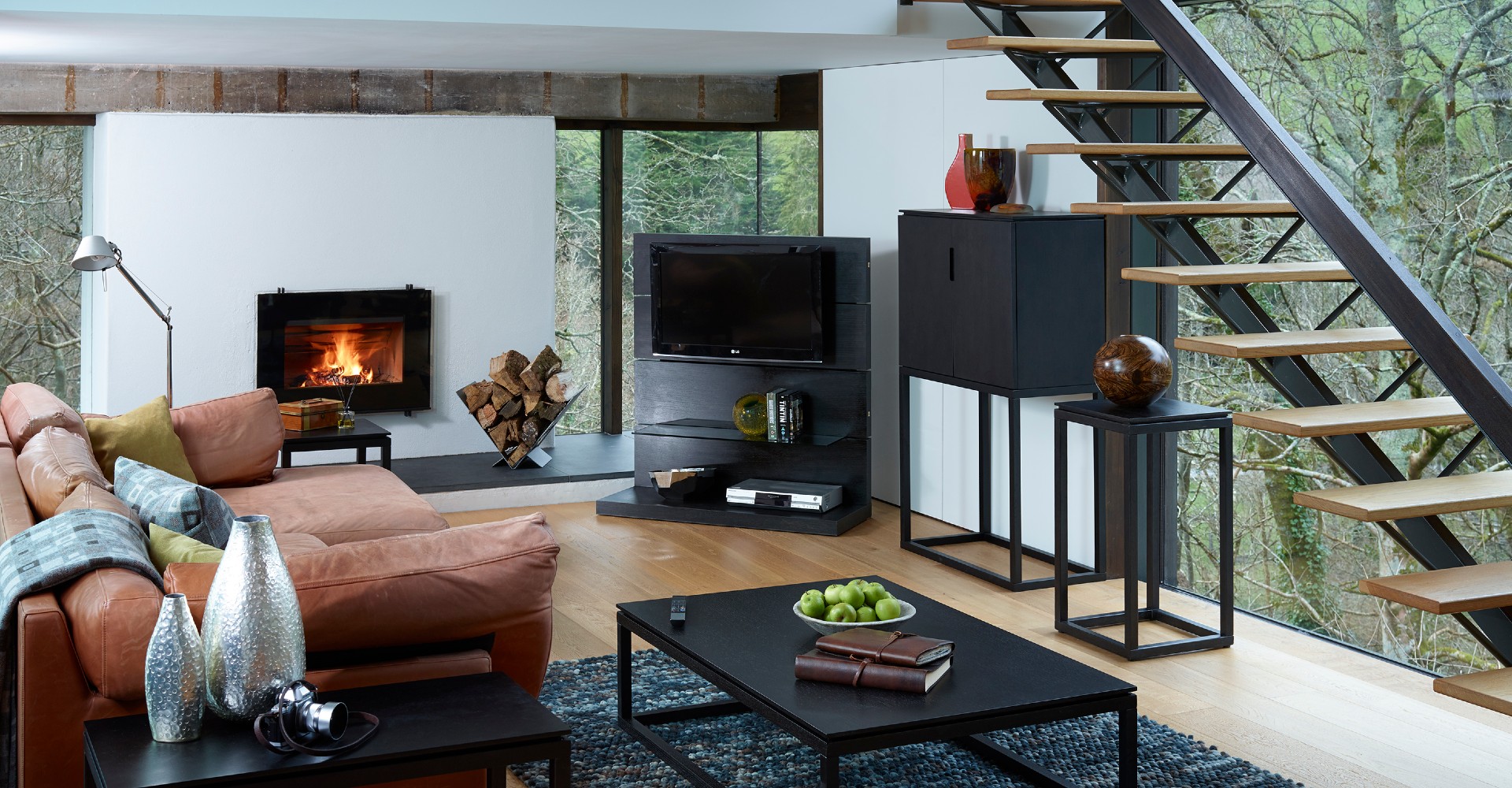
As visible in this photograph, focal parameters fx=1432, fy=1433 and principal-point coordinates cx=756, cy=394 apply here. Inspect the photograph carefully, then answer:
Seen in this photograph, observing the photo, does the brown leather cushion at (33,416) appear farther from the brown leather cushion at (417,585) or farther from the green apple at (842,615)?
the green apple at (842,615)

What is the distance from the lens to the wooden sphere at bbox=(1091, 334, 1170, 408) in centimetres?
479

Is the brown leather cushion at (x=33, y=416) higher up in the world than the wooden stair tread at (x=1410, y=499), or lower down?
higher up

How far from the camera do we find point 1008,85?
6.22 metres

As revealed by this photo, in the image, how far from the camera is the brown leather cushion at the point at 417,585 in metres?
2.78

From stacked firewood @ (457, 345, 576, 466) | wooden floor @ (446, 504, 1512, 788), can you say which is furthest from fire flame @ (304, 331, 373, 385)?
wooden floor @ (446, 504, 1512, 788)

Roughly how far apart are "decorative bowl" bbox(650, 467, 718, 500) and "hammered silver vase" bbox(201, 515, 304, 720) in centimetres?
448

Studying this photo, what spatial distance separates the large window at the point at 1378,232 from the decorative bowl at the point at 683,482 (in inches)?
94.2

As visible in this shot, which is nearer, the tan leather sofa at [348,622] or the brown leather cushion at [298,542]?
the tan leather sofa at [348,622]

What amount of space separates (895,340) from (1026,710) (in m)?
4.15

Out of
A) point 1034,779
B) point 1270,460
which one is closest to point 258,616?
point 1034,779

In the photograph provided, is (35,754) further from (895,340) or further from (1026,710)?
(895,340)

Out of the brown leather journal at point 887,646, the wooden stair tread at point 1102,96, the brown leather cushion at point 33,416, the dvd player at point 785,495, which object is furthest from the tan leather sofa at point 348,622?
the dvd player at point 785,495

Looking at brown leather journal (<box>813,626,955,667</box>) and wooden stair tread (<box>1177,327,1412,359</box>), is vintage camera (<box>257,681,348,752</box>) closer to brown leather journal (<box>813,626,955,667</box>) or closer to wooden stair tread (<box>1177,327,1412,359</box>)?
brown leather journal (<box>813,626,955,667</box>)

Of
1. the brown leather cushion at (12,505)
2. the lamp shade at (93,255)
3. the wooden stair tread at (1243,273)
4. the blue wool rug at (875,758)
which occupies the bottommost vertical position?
the blue wool rug at (875,758)
